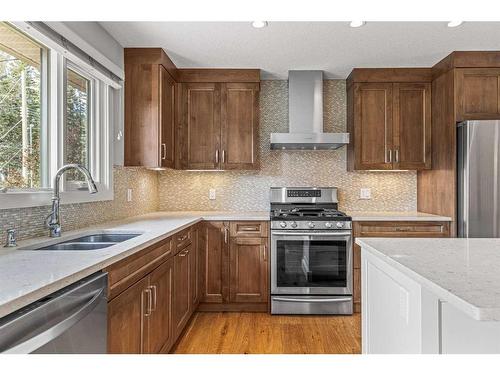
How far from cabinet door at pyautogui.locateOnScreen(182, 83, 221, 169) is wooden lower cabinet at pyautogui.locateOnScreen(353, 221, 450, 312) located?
153 cm

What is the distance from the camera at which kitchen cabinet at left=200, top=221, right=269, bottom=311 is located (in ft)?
10.4

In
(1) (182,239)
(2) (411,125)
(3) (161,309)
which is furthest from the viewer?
(2) (411,125)

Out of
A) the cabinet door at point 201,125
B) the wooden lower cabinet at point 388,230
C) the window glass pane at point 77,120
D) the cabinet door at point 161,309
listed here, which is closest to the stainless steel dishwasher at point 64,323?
the cabinet door at point 161,309

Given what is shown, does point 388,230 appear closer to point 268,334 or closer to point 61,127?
point 268,334

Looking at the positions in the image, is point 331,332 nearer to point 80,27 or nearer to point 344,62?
point 344,62

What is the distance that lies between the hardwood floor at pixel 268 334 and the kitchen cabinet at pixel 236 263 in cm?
17

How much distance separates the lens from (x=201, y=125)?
350 centimetres

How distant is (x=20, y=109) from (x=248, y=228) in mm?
1964

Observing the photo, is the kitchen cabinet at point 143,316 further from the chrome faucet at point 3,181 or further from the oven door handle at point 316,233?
the oven door handle at point 316,233

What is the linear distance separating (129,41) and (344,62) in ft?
6.39

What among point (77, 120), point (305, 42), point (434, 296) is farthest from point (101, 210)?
point (434, 296)

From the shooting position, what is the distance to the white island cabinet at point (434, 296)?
80cm

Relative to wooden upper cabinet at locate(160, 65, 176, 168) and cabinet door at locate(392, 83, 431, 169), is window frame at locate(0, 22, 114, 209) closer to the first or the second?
wooden upper cabinet at locate(160, 65, 176, 168)
